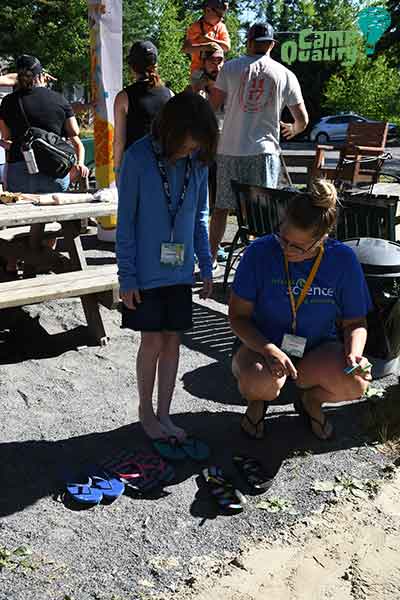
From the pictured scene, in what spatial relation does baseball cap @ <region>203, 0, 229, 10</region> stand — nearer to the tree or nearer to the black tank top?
the black tank top

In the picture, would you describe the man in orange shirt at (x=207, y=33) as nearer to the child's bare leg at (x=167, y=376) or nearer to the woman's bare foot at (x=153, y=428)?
the child's bare leg at (x=167, y=376)

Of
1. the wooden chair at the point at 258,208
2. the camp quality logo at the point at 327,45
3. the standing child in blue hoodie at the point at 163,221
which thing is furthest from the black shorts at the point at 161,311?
the camp quality logo at the point at 327,45

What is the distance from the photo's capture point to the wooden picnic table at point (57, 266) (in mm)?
3881

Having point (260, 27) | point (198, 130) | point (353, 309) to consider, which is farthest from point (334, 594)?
point (260, 27)

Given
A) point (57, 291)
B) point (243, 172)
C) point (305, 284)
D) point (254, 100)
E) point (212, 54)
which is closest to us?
point (305, 284)

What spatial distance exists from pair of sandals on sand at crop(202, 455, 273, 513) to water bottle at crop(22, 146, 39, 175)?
2932 millimetres

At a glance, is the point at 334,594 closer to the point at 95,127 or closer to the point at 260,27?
the point at 260,27

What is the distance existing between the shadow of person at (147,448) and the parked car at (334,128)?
29.3 m

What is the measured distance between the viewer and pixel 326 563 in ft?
8.13

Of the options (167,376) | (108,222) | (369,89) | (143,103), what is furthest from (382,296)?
(369,89)

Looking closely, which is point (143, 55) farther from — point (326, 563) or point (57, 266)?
point (326, 563)

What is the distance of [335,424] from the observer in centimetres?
350

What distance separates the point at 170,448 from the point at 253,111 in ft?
9.80

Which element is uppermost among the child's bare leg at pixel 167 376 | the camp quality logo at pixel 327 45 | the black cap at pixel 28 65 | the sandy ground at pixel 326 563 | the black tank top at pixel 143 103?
the camp quality logo at pixel 327 45
